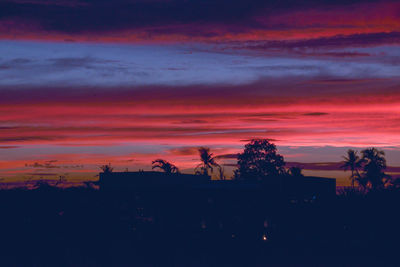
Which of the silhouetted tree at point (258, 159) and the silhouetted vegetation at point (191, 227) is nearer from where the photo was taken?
the silhouetted vegetation at point (191, 227)

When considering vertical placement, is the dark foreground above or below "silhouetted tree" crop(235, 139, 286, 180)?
below

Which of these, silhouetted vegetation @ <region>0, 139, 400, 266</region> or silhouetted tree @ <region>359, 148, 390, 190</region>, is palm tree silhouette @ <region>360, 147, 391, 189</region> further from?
silhouetted vegetation @ <region>0, 139, 400, 266</region>

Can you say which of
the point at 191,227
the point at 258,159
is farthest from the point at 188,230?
the point at 258,159

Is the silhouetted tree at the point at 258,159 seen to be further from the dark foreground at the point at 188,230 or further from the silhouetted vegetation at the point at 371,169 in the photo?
the dark foreground at the point at 188,230

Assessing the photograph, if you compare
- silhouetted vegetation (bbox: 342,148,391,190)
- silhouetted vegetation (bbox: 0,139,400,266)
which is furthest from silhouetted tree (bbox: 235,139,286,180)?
silhouetted vegetation (bbox: 0,139,400,266)

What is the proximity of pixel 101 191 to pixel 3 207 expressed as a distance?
603cm

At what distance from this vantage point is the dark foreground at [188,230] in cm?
3412

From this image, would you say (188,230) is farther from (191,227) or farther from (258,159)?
(258,159)

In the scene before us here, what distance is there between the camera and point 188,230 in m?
37.1

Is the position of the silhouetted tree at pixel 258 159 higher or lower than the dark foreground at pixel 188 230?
higher

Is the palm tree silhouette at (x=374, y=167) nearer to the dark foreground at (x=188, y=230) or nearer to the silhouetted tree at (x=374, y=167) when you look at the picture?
the silhouetted tree at (x=374, y=167)

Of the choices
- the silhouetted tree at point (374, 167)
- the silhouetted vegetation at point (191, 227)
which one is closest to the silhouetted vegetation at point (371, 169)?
the silhouetted tree at point (374, 167)

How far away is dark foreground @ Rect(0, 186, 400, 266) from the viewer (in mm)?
34125

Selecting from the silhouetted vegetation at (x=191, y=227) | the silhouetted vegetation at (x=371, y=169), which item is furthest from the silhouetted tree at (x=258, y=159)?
the silhouetted vegetation at (x=191, y=227)
